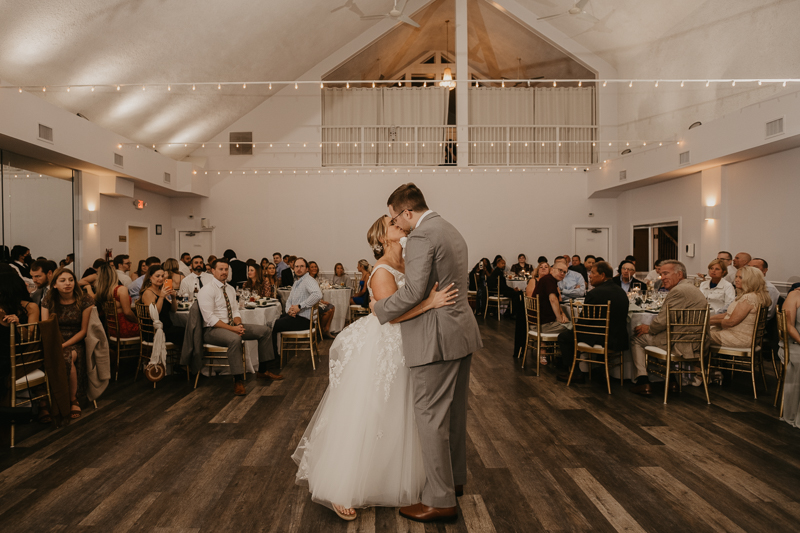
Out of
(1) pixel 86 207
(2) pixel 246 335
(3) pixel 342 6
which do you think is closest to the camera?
(2) pixel 246 335

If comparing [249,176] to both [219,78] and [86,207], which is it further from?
[86,207]

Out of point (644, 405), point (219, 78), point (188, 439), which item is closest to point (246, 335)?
point (188, 439)

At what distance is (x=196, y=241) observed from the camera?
12.5 metres

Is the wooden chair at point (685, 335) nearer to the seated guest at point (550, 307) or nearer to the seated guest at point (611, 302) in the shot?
the seated guest at point (611, 302)

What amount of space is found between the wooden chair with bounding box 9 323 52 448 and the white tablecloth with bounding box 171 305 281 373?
1.66 meters

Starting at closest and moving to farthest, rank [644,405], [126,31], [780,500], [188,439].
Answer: [780,500] → [188,439] → [644,405] → [126,31]

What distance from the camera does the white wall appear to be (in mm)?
12344

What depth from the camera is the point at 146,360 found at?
5.14 meters

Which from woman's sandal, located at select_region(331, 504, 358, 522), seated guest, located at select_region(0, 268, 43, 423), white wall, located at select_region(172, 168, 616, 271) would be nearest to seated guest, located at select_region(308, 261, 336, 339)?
seated guest, located at select_region(0, 268, 43, 423)

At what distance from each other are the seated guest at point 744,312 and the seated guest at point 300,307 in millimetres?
4144

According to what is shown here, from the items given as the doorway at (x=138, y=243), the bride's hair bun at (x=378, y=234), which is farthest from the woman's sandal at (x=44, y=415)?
the doorway at (x=138, y=243)

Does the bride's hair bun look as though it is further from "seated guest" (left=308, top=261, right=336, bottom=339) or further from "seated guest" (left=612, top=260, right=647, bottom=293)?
Result: "seated guest" (left=612, top=260, right=647, bottom=293)

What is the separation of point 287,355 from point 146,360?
1753mm

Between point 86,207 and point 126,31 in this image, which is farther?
point 86,207
